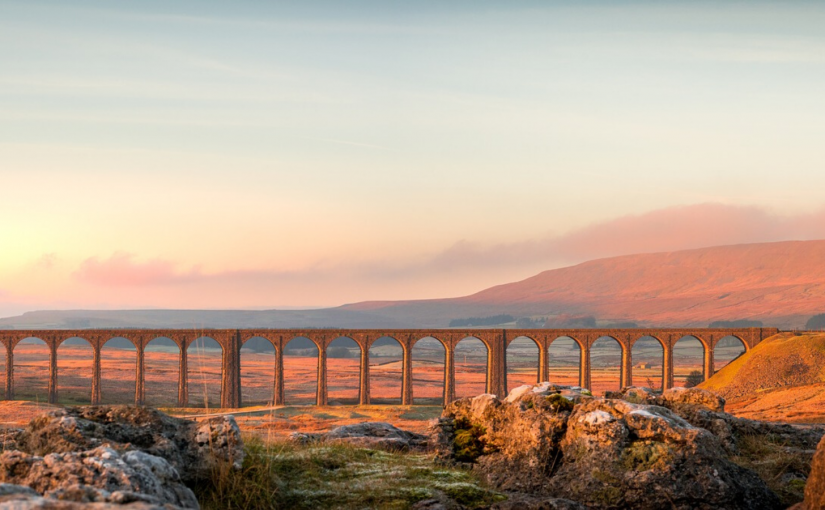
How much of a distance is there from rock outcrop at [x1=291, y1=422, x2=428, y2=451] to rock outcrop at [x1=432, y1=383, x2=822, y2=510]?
228 cm

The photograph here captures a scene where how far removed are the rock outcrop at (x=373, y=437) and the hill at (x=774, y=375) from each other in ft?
131

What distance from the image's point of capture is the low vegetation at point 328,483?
8.60m

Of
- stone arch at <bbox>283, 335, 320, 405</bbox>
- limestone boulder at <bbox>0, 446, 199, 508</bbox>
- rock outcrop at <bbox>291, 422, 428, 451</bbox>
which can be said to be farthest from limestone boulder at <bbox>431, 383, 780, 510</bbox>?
stone arch at <bbox>283, 335, 320, 405</bbox>

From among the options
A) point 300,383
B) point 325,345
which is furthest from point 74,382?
point 325,345

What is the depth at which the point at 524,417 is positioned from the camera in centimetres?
1138

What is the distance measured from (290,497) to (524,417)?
3.76 meters

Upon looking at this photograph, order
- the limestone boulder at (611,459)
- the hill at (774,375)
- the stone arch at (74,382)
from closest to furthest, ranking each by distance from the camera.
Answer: the limestone boulder at (611,459) → the hill at (774,375) → the stone arch at (74,382)

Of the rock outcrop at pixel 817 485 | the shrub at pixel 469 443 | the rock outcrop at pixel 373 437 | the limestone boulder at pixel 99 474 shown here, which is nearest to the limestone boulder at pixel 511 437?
the shrub at pixel 469 443

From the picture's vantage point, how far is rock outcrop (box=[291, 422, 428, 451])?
47.4 feet

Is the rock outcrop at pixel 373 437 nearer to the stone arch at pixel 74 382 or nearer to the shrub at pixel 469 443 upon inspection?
the shrub at pixel 469 443

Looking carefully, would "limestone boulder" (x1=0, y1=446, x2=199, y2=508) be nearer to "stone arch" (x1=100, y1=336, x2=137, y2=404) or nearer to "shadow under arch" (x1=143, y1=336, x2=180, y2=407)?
"stone arch" (x1=100, y1=336, x2=137, y2=404)

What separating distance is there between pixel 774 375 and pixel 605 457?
66711mm

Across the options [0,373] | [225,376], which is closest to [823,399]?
[225,376]

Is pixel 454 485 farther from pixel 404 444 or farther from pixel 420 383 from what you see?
pixel 420 383
